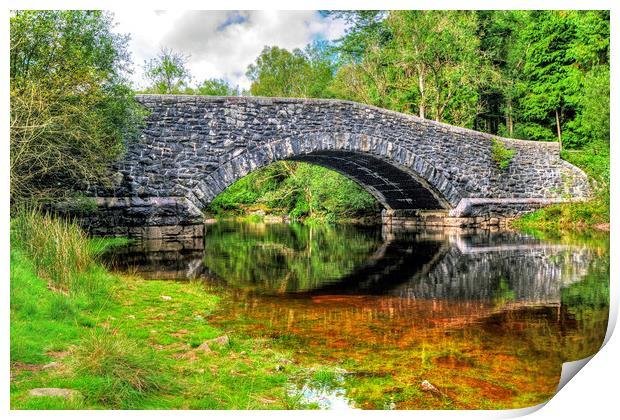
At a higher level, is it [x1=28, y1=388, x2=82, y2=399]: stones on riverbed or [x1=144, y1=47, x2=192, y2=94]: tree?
[x1=144, y1=47, x2=192, y2=94]: tree

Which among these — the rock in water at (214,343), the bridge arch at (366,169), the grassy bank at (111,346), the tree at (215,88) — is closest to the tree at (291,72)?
the tree at (215,88)

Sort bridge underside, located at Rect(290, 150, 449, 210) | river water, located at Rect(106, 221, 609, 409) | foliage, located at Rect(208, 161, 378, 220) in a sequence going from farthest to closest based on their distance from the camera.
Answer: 1. foliage, located at Rect(208, 161, 378, 220)
2. bridge underside, located at Rect(290, 150, 449, 210)
3. river water, located at Rect(106, 221, 609, 409)

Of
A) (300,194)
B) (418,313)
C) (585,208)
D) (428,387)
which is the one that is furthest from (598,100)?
(300,194)

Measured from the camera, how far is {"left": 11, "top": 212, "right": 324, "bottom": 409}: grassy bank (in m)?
2.81

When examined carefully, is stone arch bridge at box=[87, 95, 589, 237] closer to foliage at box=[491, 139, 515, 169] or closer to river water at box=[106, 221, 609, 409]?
foliage at box=[491, 139, 515, 169]

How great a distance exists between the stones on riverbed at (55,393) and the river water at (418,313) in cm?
118

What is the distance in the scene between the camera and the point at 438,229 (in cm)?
1647

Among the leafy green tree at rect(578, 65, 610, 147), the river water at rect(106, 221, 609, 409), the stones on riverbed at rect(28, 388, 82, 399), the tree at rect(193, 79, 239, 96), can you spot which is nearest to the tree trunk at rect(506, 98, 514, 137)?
the river water at rect(106, 221, 609, 409)

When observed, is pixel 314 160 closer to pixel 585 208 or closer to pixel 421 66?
pixel 421 66

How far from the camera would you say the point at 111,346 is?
3012 millimetres

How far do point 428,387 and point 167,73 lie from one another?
1208 centimetres

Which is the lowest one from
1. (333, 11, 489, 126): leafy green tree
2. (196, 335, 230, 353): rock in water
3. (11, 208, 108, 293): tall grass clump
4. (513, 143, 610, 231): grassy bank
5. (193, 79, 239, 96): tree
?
(196, 335, 230, 353): rock in water

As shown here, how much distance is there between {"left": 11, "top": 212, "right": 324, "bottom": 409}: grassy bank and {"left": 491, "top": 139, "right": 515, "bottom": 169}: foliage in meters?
12.6
